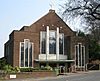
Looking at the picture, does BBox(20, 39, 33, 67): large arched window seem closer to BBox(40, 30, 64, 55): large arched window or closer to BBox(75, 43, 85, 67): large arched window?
BBox(40, 30, 64, 55): large arched window

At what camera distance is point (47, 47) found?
7819 centimetres

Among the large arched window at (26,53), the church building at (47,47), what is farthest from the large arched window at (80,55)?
the large arched window at (26,53)

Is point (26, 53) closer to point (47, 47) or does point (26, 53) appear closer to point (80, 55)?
point (47, 47)

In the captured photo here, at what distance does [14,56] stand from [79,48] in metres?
16.5

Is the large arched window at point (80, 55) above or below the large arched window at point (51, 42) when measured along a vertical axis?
below

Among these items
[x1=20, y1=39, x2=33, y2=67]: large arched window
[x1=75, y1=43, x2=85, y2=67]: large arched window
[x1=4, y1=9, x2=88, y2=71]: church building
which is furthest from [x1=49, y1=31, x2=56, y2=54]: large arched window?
[x1=75, y1=43, x2=85, y2=67]: large arched window

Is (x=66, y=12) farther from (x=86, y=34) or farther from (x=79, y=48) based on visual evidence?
(x=79, y=48)

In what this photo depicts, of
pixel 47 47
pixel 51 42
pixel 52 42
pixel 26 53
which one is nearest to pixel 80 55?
pixel 52 42

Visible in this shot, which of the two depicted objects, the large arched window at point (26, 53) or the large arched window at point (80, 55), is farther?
the large arched window at point (80, 55)

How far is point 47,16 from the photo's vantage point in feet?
266

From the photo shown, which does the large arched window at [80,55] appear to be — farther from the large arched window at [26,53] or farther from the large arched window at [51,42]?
the large arched window at [26,53]

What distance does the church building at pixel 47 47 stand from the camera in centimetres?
7619

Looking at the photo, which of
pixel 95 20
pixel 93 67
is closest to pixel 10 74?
pixel 93 67

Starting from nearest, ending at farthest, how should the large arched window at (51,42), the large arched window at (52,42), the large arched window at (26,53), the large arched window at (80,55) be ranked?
the large arched window at (26,53)
the large arched window at (51,42)
the large arched window at (52,42)
the large arched window at (80,55)
